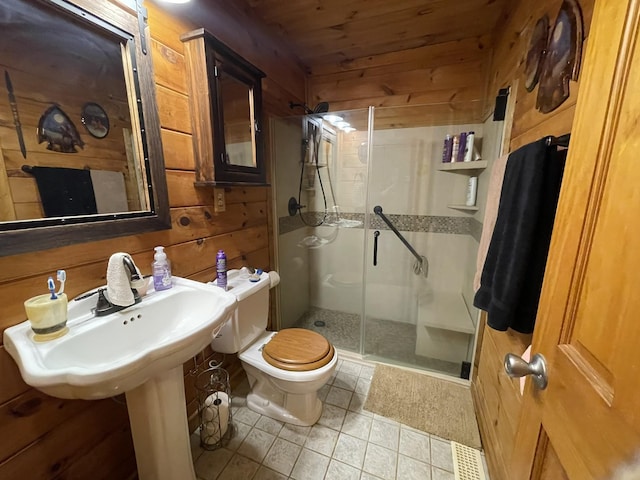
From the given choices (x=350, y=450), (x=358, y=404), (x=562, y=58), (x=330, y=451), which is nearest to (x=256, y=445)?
(x=330, y=451)

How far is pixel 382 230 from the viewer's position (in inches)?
95.4

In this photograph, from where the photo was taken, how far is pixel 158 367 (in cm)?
74

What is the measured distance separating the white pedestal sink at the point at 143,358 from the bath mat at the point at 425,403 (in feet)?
3.62

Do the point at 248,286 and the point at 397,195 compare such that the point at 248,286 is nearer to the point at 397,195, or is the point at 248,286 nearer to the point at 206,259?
the point at 206,259

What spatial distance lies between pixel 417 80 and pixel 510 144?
1.05 m

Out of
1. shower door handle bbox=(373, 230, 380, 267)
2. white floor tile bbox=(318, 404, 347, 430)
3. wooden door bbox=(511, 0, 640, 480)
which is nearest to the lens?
wooden door bbox=(511, 0, 640, 480)

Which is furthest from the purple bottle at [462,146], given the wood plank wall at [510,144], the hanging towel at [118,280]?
the hanging towel at [118,280]

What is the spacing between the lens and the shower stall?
203 centimetres

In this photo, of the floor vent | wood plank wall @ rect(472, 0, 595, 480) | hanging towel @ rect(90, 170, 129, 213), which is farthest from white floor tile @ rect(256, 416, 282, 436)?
hanging towel @ rect(90, 170, 129, 213)

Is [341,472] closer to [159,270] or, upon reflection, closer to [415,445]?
[415,445]

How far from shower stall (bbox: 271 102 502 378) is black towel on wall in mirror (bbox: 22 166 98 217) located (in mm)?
1254

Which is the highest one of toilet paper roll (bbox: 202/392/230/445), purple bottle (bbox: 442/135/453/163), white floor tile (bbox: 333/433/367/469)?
purple bottle (bbox: 442/135/453/163)

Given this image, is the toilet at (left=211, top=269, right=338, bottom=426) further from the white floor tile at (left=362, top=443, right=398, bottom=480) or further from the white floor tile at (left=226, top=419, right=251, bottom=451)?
the white floor tile at (left=362, top=443, right=398, bottom=480)

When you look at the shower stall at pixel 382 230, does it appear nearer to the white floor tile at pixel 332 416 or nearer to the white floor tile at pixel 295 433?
the white floor tile at pixel 332 416
